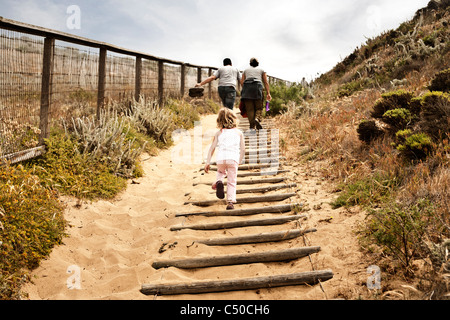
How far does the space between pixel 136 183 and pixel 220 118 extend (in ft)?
8.04

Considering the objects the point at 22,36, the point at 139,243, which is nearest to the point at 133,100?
the point at 22,36

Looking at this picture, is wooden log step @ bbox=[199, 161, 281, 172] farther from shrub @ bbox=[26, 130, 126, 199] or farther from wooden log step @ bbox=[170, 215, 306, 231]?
wooden log step @ bbox=[170, 215, 306, 231]

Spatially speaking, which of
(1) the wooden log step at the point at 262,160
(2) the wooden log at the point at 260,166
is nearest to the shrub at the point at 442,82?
(1) the wooden log step at the point at 262,160

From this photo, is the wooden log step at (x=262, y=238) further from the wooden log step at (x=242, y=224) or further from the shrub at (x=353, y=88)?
the shrub at (x=353, y=88)

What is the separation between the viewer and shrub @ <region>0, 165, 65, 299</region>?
3572 mm

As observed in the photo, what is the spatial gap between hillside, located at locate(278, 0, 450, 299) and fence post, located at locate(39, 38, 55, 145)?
476 cm

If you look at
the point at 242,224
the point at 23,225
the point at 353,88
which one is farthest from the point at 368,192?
the point at 353,88

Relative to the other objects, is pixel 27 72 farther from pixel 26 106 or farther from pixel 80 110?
pixel 80 110

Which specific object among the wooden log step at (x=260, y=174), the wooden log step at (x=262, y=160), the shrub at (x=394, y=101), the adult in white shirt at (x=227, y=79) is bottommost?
the wooden log step at (x=260, y=174)

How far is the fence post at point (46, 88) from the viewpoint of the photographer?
19.6 ft

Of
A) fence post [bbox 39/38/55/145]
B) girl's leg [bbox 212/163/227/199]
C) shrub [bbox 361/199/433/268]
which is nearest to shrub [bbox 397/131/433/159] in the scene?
shrub [bbox 361/199/433/268]

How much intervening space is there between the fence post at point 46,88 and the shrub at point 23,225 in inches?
51.1

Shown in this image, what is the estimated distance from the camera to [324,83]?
61.5 ft

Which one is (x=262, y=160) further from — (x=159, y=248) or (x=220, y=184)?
(x=159, y=248)
